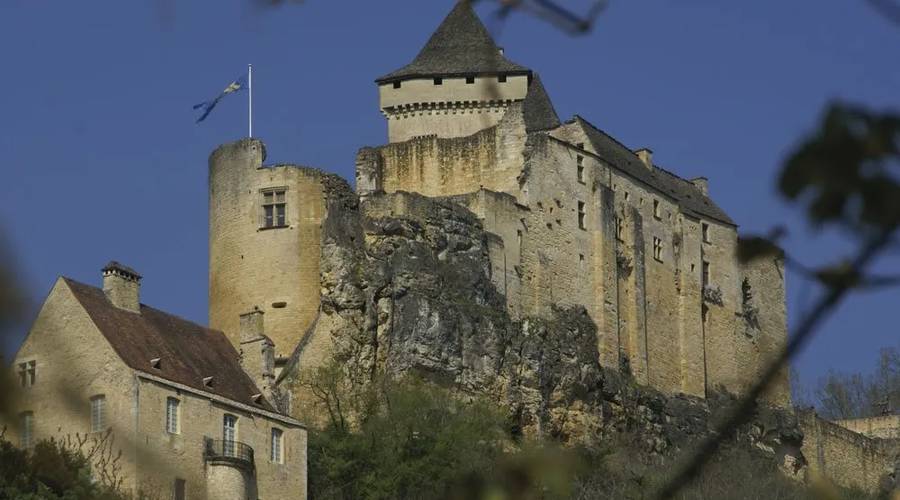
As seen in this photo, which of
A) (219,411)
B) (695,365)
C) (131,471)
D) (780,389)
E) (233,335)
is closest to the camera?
(131,471)

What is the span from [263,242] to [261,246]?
0.34 feet

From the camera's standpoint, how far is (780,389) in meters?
55.9

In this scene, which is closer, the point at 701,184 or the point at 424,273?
the point at 424,273

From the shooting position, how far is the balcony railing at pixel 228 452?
3469 centimetres

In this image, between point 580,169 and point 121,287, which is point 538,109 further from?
point 121,287

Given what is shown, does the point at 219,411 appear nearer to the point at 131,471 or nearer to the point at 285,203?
the point at 131,471

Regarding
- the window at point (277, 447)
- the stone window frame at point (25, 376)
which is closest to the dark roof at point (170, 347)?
the window at point (277, 447)

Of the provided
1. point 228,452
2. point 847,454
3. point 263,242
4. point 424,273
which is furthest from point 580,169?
point 228,452

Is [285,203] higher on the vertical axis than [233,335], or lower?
higher

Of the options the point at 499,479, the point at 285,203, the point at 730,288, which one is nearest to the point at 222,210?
the point at 285,203

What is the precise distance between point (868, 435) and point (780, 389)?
821cm

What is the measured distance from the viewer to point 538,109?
53688mm

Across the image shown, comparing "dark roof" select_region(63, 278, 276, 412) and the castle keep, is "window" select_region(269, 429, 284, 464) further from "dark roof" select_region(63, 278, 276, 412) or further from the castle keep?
the castle keep

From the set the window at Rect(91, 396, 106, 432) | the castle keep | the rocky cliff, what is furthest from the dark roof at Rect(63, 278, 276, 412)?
the castle keep
